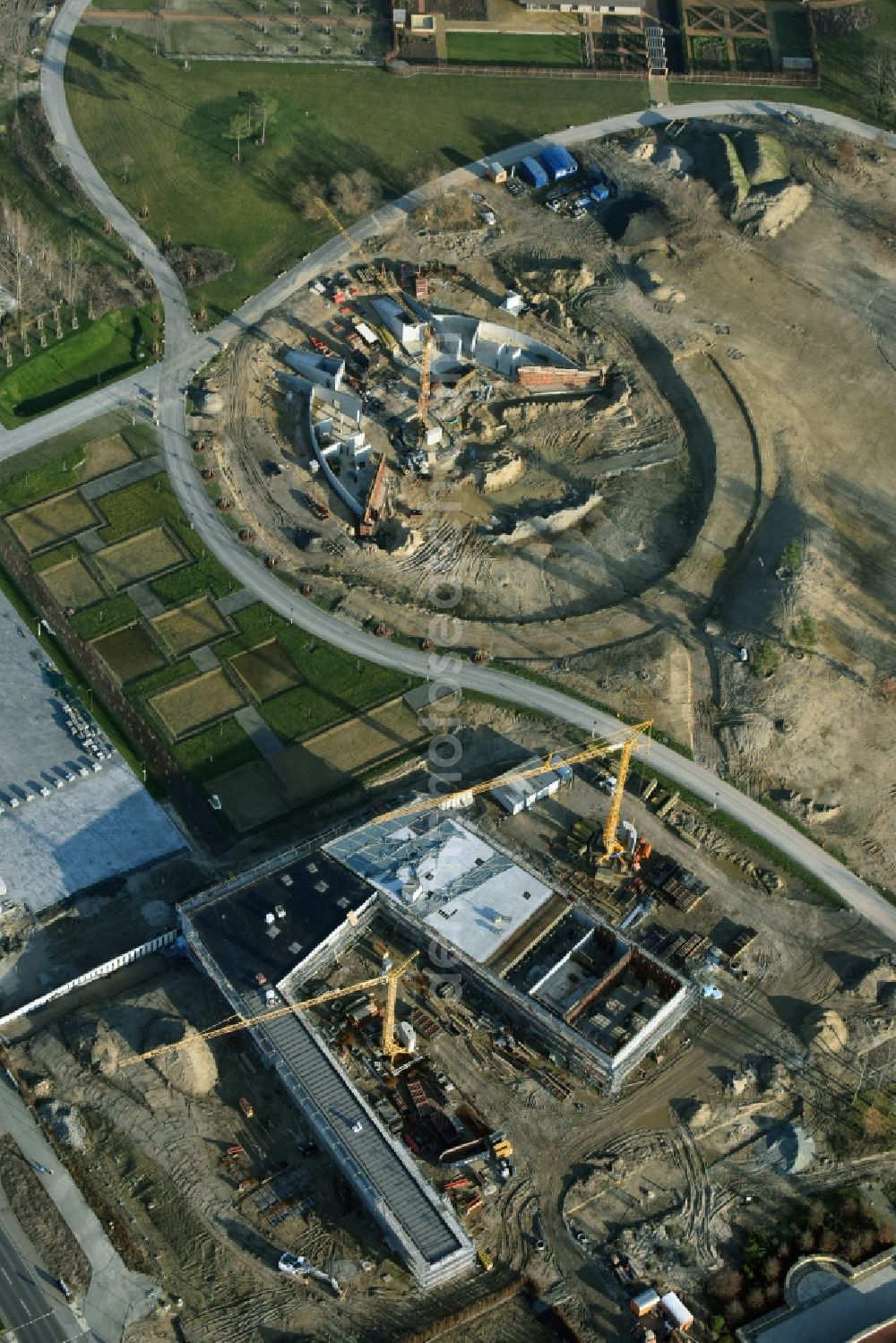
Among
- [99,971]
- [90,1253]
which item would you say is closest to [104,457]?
[99,971]

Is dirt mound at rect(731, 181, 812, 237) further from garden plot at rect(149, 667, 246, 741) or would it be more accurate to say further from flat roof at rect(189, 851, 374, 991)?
flat roof at rect(189, 851, 374, 991)

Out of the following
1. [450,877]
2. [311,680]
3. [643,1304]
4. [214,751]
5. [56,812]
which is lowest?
[643,1304]

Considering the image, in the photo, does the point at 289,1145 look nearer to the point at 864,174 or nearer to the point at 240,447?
the point at 240,447

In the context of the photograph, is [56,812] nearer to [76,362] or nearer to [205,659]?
[205,659]

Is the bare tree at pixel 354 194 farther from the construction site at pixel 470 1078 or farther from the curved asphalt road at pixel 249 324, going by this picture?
the construction site at pixel 470 1078

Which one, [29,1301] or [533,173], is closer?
[29,1301]

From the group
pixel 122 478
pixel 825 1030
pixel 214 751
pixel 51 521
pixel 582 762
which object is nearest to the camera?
pixel 825 1030

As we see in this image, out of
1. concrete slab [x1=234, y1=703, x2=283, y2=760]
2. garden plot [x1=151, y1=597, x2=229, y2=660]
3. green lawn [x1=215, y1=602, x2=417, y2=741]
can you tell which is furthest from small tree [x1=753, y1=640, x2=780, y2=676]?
garden plot [x1=151, y1=597, x2=229, y2=660]

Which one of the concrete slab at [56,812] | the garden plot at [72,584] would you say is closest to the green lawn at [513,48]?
the garden plot at [72,584]
